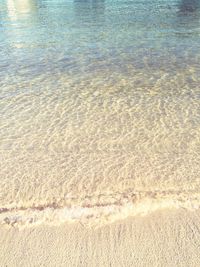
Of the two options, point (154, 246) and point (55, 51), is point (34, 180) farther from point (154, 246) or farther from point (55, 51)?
point (55, 51)

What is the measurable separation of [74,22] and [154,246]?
59.7 feet

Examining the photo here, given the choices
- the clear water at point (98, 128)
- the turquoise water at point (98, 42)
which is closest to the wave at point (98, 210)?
the clear water at point (98, 128)

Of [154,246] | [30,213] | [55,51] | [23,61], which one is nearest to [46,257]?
[30,213]

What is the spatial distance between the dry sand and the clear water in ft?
0.81

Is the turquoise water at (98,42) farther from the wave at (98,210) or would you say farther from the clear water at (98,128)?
the wave at (98,210)

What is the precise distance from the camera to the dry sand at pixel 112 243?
134 inches

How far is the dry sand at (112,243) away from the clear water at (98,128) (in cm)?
25

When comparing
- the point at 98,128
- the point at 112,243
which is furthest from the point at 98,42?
the point at 112,243

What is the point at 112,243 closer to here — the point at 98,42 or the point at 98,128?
the point at 98,128

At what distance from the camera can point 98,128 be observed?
21.2ft

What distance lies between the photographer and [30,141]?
598 cm

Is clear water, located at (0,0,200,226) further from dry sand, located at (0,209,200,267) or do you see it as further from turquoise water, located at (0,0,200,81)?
dry sand, located at (0,209,200,267)

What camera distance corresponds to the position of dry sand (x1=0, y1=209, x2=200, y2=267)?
3408 millimetres

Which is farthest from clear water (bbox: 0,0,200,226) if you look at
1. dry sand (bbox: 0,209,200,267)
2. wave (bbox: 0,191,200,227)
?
dry sand (bbox: 0,209,200,267)
